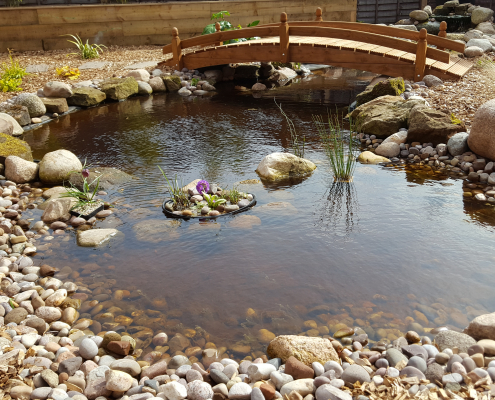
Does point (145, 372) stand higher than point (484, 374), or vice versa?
point (484, 374)

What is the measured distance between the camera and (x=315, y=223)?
4.57 meters

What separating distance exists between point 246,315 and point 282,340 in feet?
1.55

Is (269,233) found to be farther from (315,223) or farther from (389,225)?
(389,225)

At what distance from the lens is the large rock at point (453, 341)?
2.78 metres

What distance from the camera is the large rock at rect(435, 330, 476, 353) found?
2781mm

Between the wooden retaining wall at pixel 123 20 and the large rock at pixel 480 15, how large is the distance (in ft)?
20.3

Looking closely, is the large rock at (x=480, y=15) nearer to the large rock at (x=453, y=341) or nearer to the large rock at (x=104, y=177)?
the large rock at (x=104, y=177)

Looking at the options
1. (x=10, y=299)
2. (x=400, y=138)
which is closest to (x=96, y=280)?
(x=10, y=299)

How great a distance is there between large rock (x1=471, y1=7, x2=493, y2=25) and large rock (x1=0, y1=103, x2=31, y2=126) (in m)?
16.0

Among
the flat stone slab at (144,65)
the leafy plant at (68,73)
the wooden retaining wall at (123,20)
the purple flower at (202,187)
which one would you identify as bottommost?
the purple flower at (202,187)

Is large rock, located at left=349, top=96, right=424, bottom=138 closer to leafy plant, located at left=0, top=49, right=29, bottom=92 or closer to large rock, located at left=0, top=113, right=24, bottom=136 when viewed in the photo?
large rock, located at left=0, top=113, right=24, bottom=136

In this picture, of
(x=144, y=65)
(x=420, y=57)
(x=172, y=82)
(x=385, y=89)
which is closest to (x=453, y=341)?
(x=385, y=89)

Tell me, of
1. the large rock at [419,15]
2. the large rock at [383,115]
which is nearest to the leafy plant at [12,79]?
the large rock at [383,115]

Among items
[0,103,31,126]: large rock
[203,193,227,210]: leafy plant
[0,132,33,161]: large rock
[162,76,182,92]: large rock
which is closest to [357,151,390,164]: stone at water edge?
[203,193,227,210]: leafy plant
